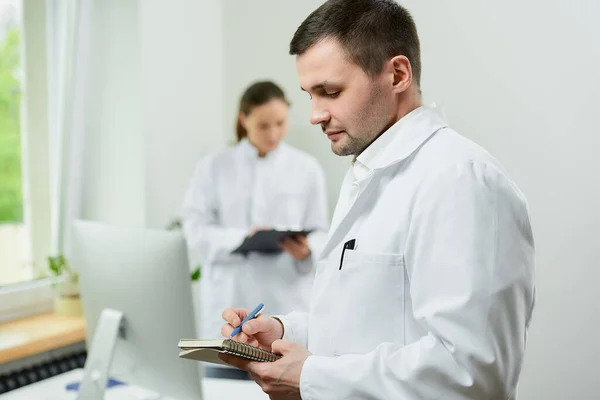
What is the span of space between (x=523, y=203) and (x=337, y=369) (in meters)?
0.41

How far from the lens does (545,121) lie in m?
2.40

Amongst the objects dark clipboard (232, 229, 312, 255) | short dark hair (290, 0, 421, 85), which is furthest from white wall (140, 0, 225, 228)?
short dark hair (290, 0, 421, 85)

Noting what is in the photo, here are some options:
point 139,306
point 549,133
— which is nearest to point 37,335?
point 139,306

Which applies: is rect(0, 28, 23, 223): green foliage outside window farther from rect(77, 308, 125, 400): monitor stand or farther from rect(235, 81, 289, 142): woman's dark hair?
rect(77, 308, 125, 400): monitor stand

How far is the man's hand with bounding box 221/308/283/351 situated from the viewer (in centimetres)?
124

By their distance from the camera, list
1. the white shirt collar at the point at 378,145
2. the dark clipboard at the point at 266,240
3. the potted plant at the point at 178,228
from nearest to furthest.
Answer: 1. the white shirt collar at the point at 378,145
2. the dark clipboard at the point at 266,240
3. the potted plant at the point at 178,228

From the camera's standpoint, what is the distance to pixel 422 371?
96 cm

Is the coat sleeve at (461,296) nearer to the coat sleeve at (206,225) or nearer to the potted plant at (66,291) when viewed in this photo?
the coat sleeve at (206,225)

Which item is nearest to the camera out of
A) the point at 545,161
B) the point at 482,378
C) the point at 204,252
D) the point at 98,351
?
the point at 482,378

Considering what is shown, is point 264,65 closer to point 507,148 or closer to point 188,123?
point 188,123

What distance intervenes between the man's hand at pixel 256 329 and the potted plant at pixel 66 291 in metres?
1.66

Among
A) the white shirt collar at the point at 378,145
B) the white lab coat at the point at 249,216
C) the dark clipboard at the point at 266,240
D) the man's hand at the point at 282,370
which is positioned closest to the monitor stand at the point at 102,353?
the man's hand at the point at 282,370

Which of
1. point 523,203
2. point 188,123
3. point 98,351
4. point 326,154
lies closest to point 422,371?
point 523,203

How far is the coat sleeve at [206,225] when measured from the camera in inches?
103
